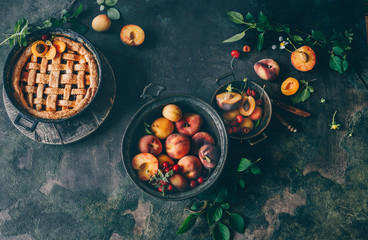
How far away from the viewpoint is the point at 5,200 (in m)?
2.22

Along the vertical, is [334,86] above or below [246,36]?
below

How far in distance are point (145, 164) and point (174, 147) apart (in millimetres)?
252

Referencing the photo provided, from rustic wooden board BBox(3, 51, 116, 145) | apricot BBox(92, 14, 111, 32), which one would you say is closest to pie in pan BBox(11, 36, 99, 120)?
rustic wooden board BBox(3, 51, 116, 145)

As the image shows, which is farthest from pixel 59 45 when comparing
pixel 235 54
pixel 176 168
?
pixel 235 54

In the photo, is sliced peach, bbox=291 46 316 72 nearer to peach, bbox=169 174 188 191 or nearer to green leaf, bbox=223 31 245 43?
green leaf, bbox=223 31 245 43

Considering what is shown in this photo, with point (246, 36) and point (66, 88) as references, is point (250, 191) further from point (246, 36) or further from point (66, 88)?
A: point (66, 88)

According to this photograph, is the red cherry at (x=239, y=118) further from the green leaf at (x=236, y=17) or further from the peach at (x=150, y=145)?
the green leaf at (x=236, y=17)

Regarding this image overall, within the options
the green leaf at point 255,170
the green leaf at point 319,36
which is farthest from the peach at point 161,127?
the green leaf at point 319,36

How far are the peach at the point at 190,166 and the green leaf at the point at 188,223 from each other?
1.25ft

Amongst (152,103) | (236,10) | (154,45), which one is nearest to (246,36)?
(236,10)

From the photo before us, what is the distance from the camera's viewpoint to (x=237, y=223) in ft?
6.72

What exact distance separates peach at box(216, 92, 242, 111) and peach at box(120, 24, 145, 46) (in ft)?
2.89

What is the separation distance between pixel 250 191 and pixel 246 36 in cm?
138

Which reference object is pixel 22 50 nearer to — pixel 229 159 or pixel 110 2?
pixel 110 2
